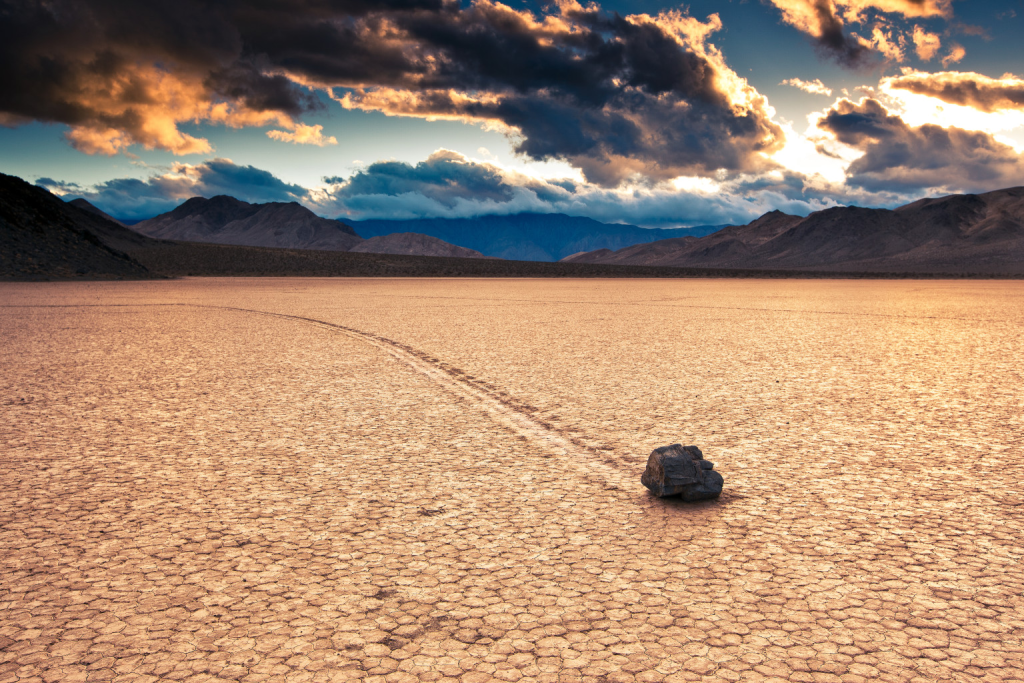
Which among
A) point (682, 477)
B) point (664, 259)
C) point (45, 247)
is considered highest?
point (664, 259)

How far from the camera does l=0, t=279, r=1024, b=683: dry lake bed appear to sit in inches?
99.4

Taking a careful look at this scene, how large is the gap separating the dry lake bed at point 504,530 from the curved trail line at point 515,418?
37mm

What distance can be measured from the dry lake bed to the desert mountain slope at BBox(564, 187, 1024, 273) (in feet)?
403

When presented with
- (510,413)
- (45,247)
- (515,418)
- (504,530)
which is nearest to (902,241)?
(45,247)

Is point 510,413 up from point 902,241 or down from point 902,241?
down

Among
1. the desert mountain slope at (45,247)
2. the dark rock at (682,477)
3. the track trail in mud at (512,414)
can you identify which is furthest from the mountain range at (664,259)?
the dark rock at (682,477)

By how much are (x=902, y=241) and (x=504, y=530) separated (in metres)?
169

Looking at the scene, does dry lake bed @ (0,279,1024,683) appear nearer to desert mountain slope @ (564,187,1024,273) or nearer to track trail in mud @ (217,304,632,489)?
track trail in mud @ (217,304,632,489)

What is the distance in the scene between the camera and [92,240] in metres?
53.4

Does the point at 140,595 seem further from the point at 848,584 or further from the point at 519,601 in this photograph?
the point at 848,584

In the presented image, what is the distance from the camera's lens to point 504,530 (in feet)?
11.8

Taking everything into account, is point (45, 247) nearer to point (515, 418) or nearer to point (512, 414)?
point (512, 414)

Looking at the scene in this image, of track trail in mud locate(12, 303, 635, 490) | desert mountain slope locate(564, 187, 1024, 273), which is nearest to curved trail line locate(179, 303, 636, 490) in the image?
track trail in mud locate(12, 303, 635, 490)

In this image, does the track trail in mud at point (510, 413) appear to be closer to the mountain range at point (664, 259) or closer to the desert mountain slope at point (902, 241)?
the mountain range at point (664, 259)
